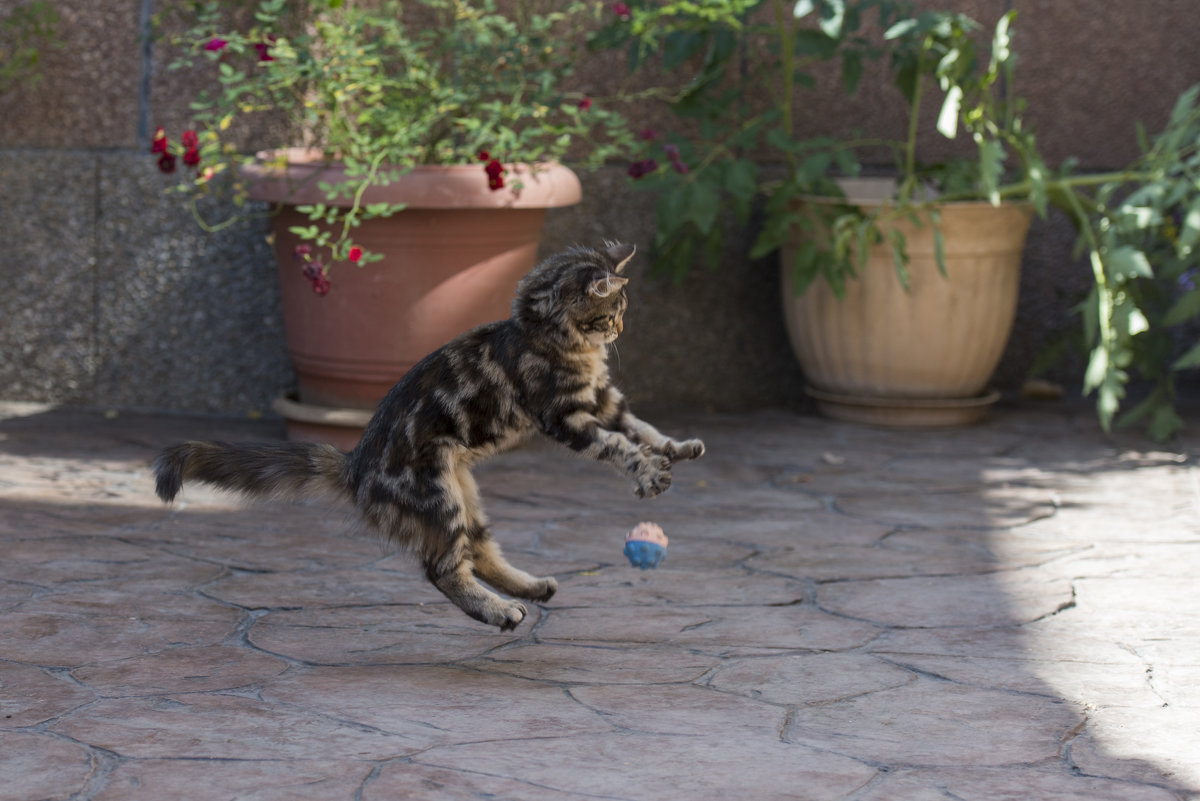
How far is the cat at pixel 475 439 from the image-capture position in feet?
8.99

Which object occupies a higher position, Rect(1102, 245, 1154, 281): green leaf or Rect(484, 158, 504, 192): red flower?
Rect(484, 158, 504, 192): red flower

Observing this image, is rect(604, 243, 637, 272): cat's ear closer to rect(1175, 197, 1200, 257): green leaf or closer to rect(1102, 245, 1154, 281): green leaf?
rect(1102, 245, 1154, 281): green leaf

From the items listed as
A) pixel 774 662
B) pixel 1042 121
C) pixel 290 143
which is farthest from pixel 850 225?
pixel 774 662

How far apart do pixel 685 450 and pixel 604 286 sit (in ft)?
1.19

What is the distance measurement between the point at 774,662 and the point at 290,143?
10.4 feet

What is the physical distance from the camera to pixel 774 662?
2.76 m

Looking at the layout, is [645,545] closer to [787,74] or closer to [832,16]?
[832,16]

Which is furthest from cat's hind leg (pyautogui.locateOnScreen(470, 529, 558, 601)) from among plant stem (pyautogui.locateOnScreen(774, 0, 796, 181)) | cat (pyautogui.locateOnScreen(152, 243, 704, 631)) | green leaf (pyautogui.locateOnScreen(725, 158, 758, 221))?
plant stem (pyautogui.locateOnScreen(774, 0, 796, 181))

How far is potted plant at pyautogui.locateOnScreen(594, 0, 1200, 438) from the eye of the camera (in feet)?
15.5

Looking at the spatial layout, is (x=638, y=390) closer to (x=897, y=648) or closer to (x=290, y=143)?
(x=290, y=143)

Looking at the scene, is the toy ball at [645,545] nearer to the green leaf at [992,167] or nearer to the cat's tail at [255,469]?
the cat's tail at [255,469]

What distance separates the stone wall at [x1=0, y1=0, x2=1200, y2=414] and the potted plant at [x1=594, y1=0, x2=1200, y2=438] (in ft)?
0.99

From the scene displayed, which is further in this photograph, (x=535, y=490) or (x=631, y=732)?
(x=535, y=490)

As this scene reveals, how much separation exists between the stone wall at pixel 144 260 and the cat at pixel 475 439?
233 centimetres
